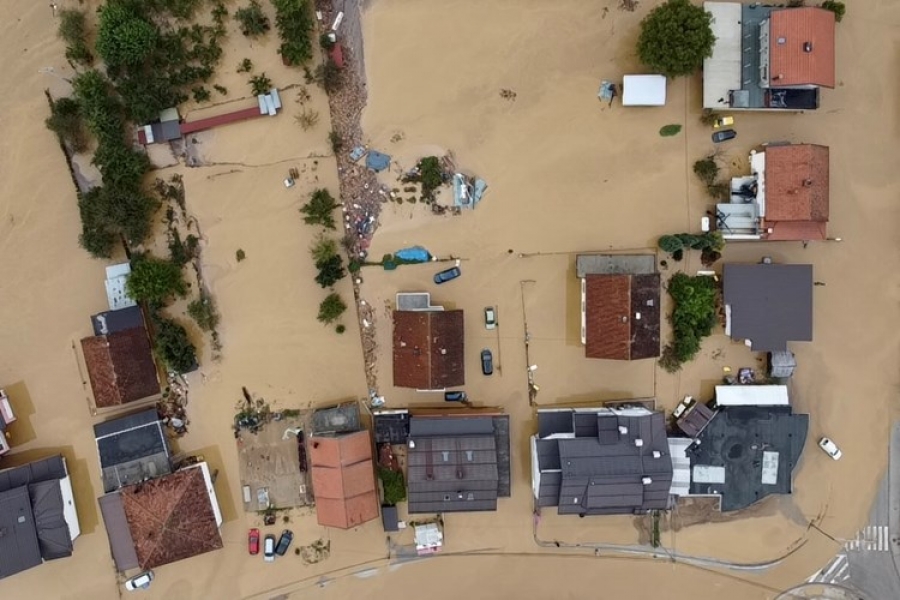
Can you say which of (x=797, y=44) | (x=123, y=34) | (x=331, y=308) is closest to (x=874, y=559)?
(x=797, y=44)

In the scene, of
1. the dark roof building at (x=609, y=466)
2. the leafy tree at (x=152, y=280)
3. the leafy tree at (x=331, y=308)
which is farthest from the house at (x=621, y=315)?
the leafy tree at (x=152, y=280)

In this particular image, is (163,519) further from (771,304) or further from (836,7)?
(836,7)

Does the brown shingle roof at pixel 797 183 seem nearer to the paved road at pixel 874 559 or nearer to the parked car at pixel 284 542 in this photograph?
the paved road at pixel 874 559

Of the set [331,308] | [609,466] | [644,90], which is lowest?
[609,466]

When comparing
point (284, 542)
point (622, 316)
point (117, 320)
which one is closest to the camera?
point (622, 316)

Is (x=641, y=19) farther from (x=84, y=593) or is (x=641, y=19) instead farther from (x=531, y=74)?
(x=84, y=593)
